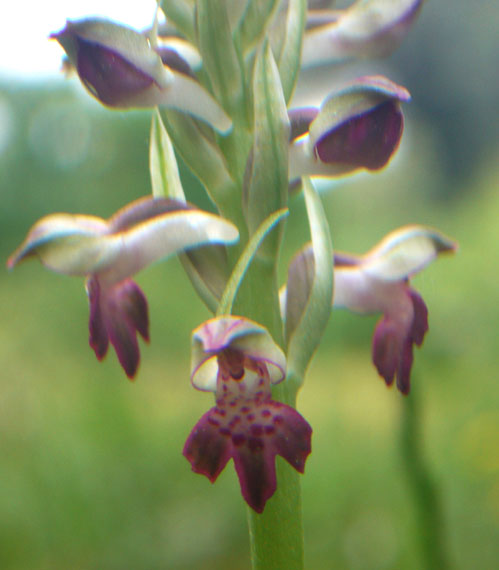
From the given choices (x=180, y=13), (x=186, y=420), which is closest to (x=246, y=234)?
(x=180, y=13)

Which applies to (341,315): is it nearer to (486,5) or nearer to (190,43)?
(190,43)

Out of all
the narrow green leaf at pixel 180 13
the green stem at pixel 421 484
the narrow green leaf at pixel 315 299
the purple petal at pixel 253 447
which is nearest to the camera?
the purple petal at pixel 253 447

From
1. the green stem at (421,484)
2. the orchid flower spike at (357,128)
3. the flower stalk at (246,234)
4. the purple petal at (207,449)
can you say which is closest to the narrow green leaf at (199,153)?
the flower stalk at (246,234)

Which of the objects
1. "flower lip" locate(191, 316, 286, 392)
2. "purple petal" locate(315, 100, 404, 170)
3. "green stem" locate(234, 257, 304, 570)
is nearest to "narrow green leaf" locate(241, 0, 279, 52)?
"purple petal" locate(315, 100, 404, 170)

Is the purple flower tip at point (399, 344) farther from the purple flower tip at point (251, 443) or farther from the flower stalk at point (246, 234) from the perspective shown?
the purple flower tip at point (251, 443)

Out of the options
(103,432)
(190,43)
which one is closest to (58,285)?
(103,432)

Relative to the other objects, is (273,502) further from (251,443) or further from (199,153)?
(199,153)
